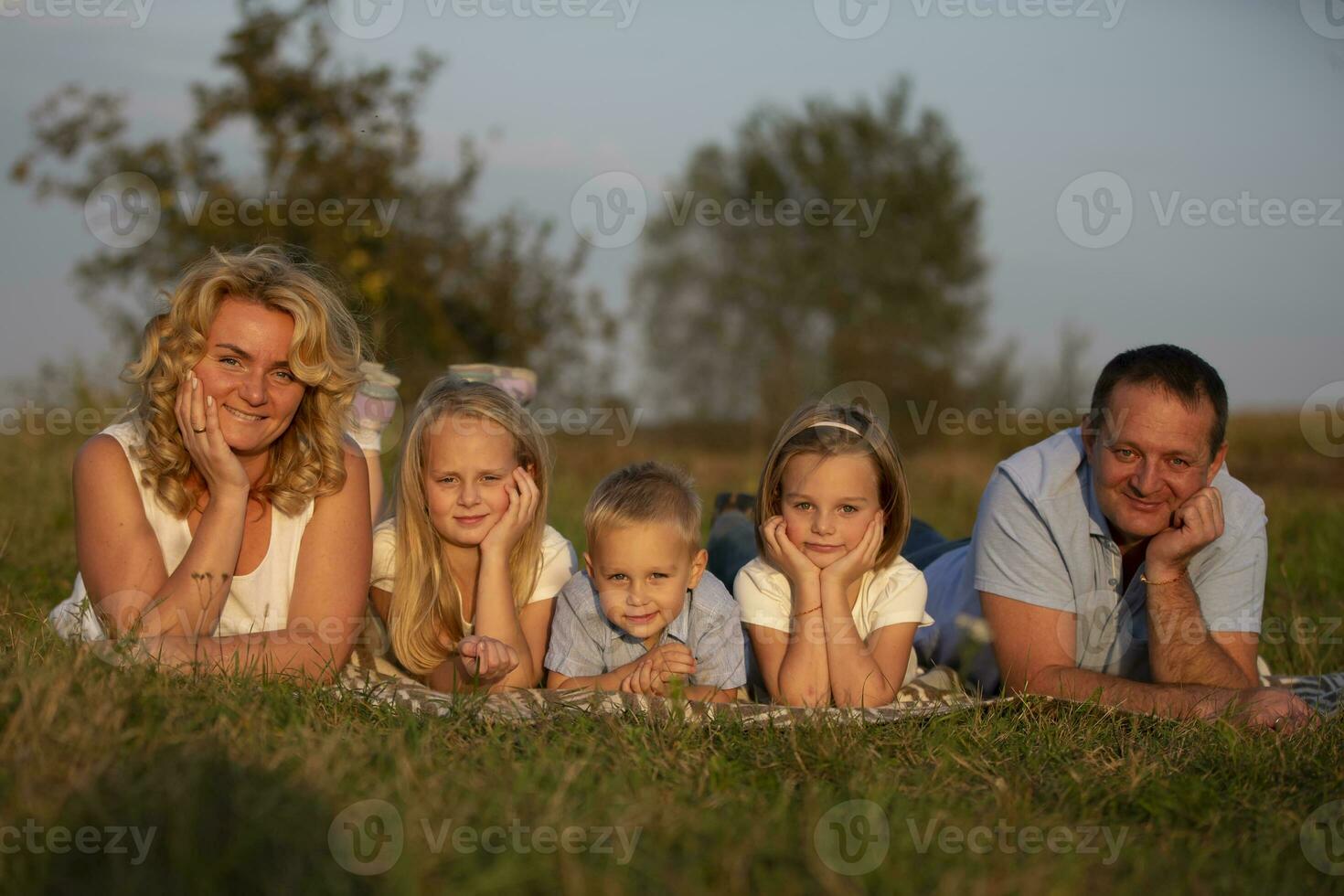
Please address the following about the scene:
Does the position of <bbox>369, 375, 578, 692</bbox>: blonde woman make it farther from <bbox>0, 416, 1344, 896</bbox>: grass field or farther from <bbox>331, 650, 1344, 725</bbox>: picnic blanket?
<bbox>0, 416, 1344, 896</bbox>: grass field

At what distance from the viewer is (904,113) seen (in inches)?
1246

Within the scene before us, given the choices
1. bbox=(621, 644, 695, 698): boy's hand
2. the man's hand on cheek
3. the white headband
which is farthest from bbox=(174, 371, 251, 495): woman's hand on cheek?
the man's hand on cheek

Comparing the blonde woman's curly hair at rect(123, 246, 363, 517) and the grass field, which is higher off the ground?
the blonde woman's curly hair at rect(123, 246, 363, 517)

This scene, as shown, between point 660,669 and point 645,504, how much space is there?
0.60 m

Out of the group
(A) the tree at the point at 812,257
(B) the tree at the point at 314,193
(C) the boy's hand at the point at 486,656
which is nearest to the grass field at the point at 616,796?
(C) the boy's hand at the point at 486,656

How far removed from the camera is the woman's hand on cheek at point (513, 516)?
4164mm

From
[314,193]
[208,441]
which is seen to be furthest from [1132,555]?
[314,193]

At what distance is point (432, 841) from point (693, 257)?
29768 millimetres

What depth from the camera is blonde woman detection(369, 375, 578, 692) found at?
4.18 metres

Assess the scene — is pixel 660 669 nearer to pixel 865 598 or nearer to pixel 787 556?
pixel 787 556

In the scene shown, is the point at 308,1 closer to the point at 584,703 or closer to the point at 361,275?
the point at 361,275

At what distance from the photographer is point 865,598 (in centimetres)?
425

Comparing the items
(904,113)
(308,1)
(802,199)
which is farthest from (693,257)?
(308,1)

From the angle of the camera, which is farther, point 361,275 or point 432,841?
point 361,275
